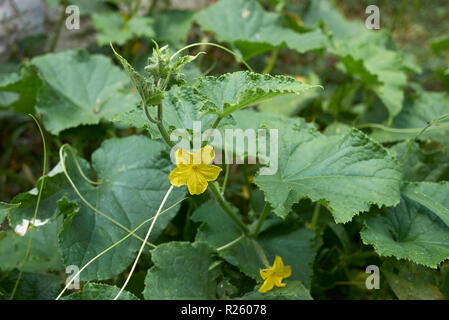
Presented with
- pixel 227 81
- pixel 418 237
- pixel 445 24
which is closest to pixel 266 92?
pixel 227 81

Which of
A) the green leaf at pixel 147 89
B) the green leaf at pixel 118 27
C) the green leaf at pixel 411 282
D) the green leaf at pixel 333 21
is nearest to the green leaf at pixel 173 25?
the green leaf at pixel 118 27

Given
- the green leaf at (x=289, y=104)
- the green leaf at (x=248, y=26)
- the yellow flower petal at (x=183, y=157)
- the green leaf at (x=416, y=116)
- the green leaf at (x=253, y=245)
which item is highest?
the green leaf at (x=248, y=26)

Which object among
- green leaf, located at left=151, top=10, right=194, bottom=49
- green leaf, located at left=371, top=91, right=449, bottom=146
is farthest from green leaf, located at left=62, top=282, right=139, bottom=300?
green leaf, located at left=151, top=10, right=194, bottom=49

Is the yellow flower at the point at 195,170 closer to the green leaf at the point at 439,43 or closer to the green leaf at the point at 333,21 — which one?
the green leaf at the point at 439,43

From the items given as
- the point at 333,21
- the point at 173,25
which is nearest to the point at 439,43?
the point at 333,21

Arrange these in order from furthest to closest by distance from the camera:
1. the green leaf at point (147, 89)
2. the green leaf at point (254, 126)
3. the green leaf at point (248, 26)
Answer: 1. the green leaf at point (248, 26)
2. the green leaf at point (254, 126)
3. the green leaf at point (147, 89)

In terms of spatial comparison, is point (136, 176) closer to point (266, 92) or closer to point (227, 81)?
point (227, 81)
